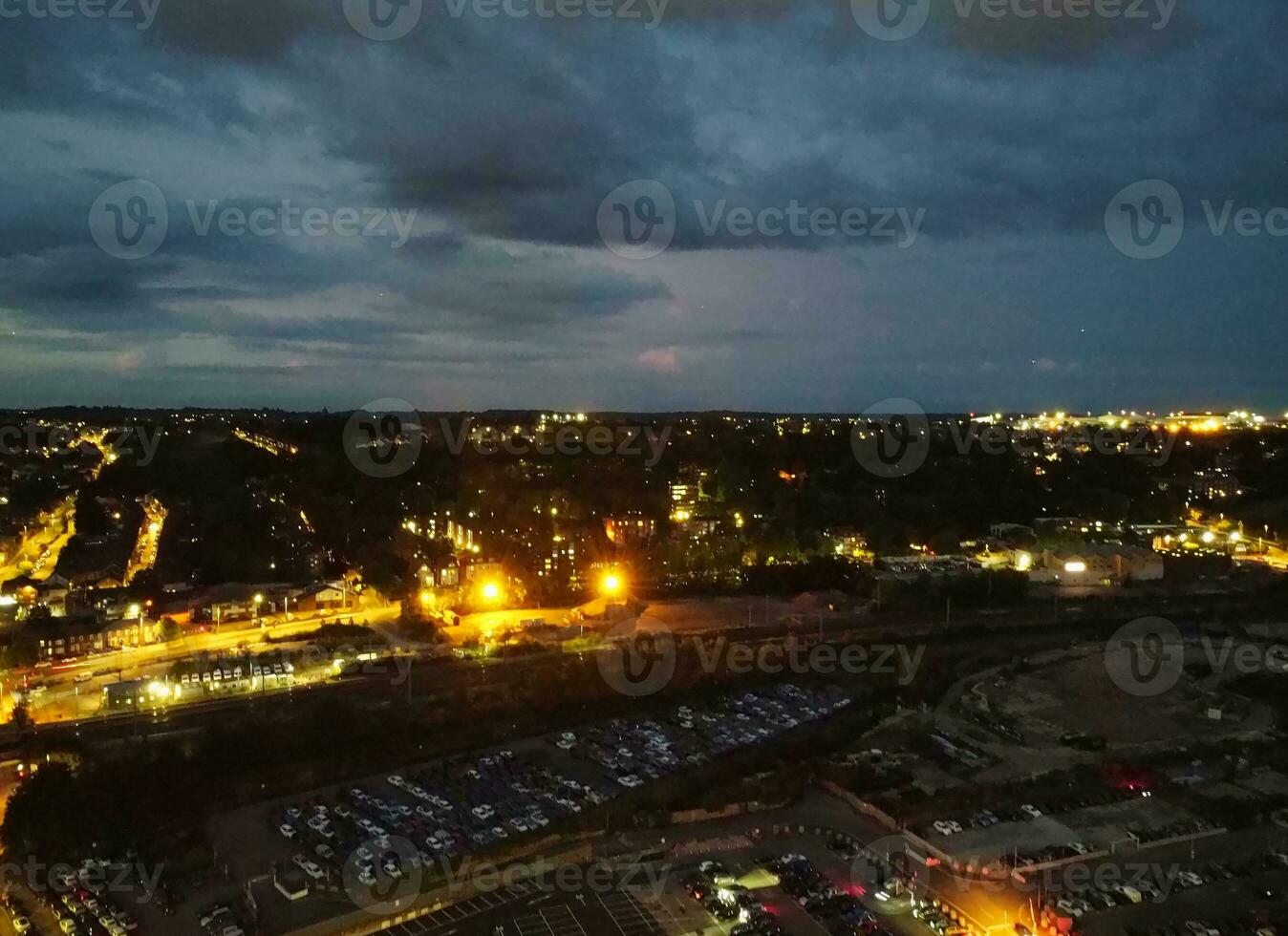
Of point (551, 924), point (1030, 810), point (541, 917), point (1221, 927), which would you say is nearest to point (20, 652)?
point (541, 917)

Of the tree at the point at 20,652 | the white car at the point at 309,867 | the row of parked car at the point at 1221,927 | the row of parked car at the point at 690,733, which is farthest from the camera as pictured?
the tree at the point at 20,652

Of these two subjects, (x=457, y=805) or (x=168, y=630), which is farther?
(x=168, y=630)

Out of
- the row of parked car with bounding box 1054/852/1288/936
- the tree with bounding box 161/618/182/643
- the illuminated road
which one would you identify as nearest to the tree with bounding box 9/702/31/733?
the illuminated road

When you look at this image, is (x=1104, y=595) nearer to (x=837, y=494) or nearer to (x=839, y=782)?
(x=837, y=494)

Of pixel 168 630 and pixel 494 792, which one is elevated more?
pixel 168 630

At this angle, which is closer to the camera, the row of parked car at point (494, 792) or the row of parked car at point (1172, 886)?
the row of parked car at point (1172, 886)

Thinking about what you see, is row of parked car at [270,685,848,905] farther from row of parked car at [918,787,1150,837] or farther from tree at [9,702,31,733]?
tree at [9,702,31,733]

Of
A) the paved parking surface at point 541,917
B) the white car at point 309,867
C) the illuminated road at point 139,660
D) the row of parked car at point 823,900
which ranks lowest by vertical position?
the white car at point 309,867

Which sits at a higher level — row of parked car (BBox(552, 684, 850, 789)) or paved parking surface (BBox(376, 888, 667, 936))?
row of parked car (BBox(552, 684, 850, 789))

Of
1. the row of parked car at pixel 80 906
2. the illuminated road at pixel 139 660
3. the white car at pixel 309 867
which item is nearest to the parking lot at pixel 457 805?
the white car at pixel 309 867

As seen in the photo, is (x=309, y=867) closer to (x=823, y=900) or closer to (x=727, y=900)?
(x=727, y=900)

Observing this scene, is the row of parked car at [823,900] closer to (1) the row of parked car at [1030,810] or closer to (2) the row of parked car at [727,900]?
(2) the row of parked car at [727,900]
